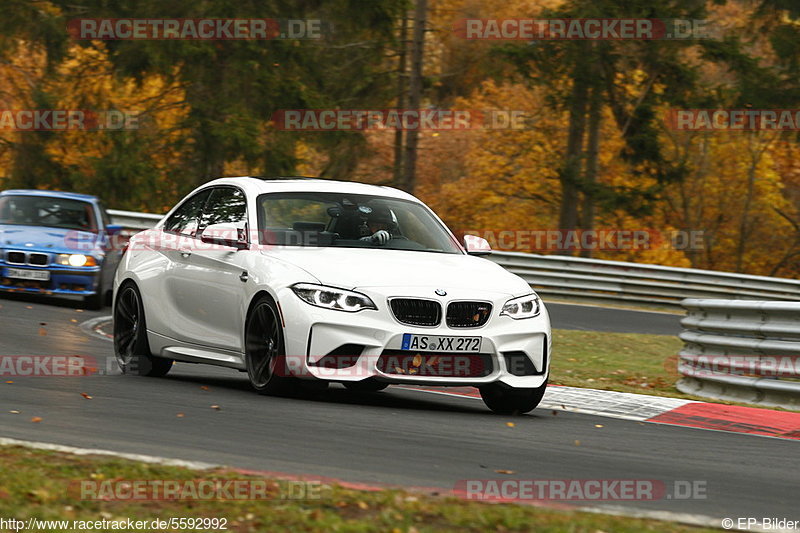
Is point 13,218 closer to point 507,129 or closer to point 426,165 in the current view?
point 507,129

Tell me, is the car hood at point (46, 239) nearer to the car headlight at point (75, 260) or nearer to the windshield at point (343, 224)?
the car headlight at point (75, 260)

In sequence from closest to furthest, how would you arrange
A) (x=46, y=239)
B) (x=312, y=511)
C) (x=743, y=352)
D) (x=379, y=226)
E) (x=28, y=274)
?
1. (x=312, y=511)
2. (x=379, y=226)
3. (x=743, y=352)
4. (x=28, y=274)
5. (x=46, y=239)

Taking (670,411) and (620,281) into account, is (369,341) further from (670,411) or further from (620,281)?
(620,281)

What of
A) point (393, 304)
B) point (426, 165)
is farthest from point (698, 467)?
point (426, 165)

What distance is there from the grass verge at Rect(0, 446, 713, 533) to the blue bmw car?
12022mm

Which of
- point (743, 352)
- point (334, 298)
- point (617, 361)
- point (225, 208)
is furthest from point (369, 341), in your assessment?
point (617, 361)

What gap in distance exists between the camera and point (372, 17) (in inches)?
1351

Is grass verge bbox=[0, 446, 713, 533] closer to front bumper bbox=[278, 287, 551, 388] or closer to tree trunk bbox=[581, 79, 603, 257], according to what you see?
front bumper bbox=[278, 287, 551, 388]

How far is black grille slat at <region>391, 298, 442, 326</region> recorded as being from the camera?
8.88 metres

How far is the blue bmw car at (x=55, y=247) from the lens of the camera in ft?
57.8

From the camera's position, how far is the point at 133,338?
440 inches

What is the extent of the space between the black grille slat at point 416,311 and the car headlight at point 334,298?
17 centimetres

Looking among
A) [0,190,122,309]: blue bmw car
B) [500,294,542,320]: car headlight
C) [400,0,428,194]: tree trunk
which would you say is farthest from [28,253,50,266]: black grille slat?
[400,0,428,194]: tree trunk

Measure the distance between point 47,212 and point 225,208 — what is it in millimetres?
8935
